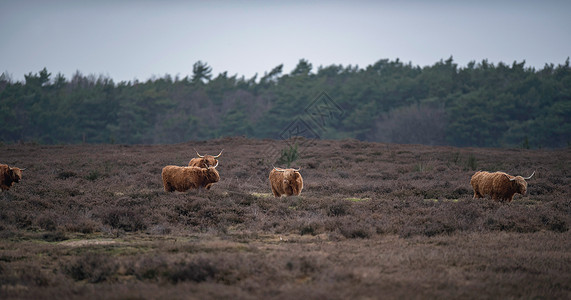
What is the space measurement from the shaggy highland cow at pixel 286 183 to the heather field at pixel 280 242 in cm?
107

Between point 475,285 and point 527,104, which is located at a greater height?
point 527,104

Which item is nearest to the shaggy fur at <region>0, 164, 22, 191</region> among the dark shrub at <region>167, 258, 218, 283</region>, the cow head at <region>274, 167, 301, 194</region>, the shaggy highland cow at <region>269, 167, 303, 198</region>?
the shaggy highland cow at <region>269, 167, 303, 198</region>

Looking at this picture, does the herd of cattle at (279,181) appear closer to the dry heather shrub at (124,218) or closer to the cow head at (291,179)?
the cow head at (291,179)

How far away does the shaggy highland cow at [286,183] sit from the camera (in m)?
16.5

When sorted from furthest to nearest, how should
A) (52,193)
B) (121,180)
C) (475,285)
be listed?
(121,180)
(52,193)
(475,285)

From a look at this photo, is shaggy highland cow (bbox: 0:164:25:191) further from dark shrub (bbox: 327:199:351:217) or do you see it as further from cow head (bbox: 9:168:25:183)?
dark shrub (bbox: 327:199:351:217)

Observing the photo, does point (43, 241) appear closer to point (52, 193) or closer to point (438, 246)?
point (52, 193)

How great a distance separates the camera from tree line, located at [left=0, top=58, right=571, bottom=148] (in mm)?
59250

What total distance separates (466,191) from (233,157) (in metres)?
15.2

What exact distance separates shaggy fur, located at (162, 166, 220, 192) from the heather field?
2.80 feet

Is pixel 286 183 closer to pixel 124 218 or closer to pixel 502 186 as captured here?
pixel 124 218

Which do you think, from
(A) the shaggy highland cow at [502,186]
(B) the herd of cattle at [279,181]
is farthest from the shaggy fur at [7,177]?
(A) the shaggy highland cow at [502,186]

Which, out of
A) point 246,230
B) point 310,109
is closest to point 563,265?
Answer: point 246,230

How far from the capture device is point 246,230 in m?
11.6
